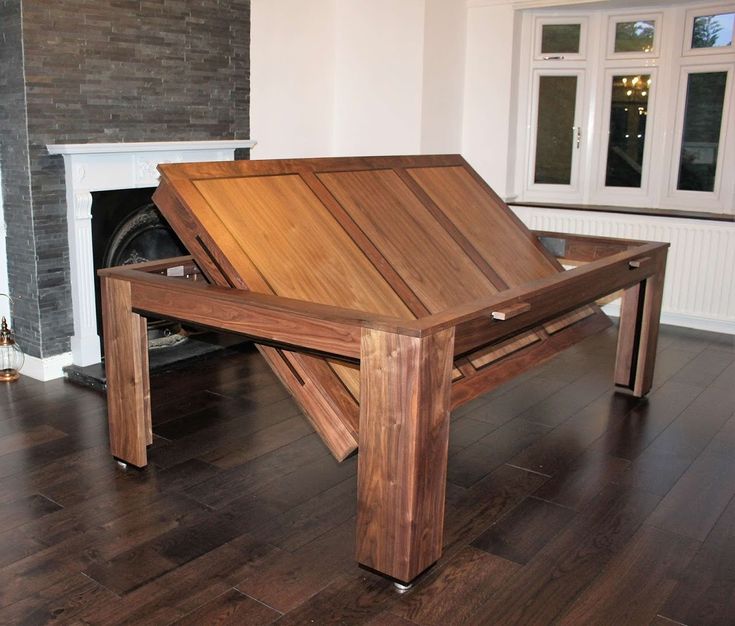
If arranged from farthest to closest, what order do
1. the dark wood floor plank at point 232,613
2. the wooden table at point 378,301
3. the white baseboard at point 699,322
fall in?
the white baseboard at point 699,322
the wooden table at point 378,301
the dark wood floor plank at point 232,613

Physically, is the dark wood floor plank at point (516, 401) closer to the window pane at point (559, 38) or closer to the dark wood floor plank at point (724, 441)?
the dark wood floor plank at point (724, 441)

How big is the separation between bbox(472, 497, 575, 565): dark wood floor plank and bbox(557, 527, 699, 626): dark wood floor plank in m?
0.25

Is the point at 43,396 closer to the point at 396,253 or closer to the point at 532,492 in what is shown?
the point at 396,253

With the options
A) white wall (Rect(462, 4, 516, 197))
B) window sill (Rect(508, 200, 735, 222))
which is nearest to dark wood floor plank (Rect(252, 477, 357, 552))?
window sill (Rect(508, 200, 735, 222))

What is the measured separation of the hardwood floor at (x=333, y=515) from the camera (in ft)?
7.88

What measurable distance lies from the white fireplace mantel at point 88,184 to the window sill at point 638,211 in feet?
9.53

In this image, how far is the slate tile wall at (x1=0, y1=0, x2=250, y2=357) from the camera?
4.17 m

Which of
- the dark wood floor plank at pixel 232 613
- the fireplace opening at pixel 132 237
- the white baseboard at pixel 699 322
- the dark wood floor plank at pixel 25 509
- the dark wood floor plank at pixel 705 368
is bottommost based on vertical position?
the dark wood floor plank at pixel 25 509

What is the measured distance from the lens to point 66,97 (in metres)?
4.29

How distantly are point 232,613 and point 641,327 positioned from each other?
277 cm

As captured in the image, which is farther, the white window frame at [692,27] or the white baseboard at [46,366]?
the white window frame at [692,27]

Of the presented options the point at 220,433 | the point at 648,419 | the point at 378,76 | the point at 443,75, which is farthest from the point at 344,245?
the point at 443,75

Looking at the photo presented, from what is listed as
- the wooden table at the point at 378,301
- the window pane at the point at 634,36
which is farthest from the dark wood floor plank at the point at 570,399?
the window pane at the point at 634,36

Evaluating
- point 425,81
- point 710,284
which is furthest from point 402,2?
point 710,284
